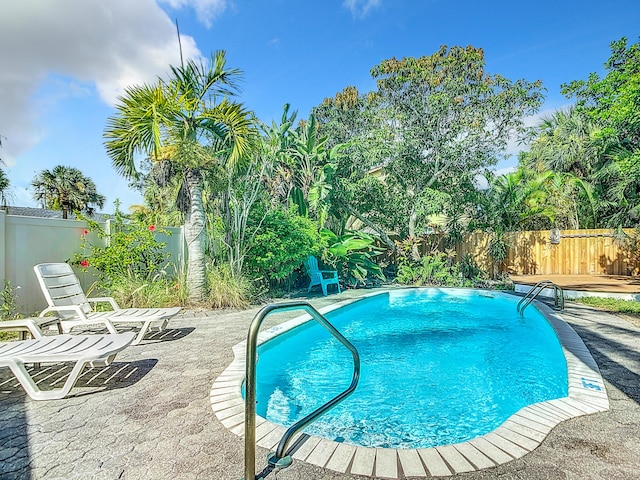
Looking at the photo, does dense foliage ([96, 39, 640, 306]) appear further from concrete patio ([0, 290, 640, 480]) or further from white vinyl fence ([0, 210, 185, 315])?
concrete patio ([0, 290, 640, 480])

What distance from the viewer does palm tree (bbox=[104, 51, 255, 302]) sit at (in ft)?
24.0

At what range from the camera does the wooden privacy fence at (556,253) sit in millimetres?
14461

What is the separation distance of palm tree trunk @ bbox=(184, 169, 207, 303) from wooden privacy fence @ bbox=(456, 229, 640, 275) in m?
11.1

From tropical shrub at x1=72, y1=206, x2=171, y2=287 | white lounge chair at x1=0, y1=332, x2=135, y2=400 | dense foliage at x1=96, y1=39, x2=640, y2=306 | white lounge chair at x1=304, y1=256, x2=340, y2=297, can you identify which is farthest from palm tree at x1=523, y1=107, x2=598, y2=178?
white lounge chair at x1=0, y1=332, x2=135, y2=400

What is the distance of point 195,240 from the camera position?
7891mm

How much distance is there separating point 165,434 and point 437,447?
190 centimetres

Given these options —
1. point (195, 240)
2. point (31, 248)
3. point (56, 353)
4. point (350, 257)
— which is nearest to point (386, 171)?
point (350, 257)

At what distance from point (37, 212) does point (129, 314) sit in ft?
81.8

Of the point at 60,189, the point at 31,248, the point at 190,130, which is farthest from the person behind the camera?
the point at 60,189

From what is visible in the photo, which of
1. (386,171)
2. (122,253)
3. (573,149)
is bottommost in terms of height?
(122,253)

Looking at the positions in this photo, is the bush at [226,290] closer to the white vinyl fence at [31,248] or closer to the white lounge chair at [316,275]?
the white vinyl fence at [31,248]

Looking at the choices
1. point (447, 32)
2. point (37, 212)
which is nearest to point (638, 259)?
point (447, 32)

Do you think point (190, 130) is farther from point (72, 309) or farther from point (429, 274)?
point (429, 274)

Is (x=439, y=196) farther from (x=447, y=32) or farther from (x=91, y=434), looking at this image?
(x=91, y=434)
